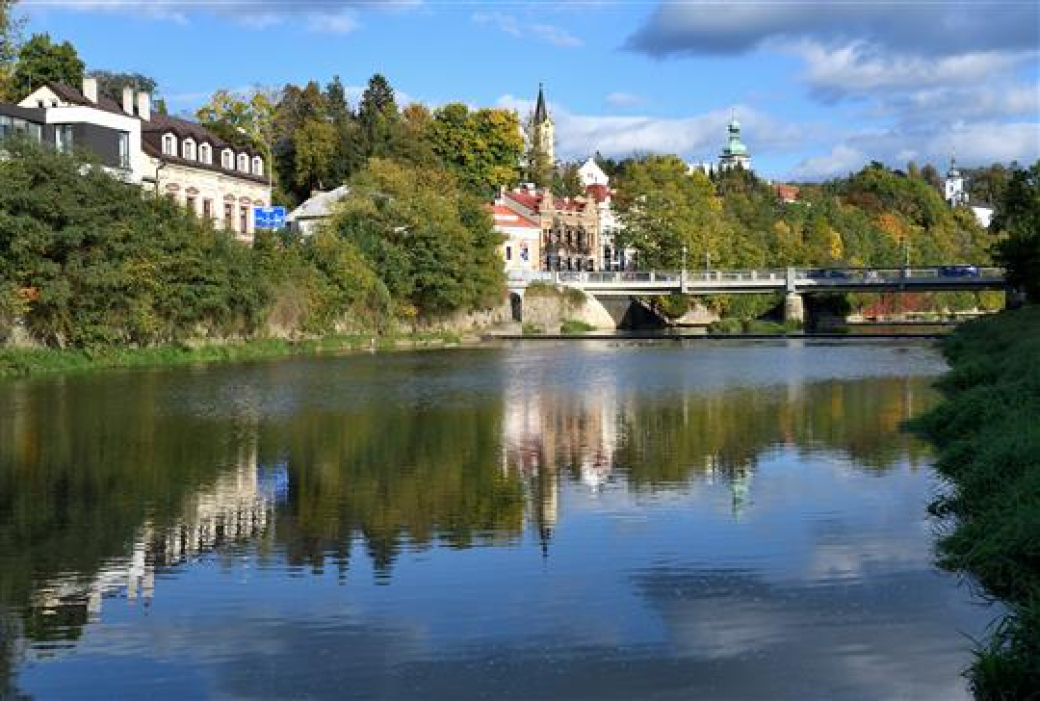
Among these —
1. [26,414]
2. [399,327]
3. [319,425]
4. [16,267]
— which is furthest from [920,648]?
[399,327]

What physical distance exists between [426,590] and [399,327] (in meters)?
71.5

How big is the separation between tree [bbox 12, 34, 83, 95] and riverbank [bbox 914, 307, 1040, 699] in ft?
224

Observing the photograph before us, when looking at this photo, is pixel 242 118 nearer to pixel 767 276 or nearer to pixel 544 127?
pixel 767 276

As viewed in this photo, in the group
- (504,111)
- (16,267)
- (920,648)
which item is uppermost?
(504,111)

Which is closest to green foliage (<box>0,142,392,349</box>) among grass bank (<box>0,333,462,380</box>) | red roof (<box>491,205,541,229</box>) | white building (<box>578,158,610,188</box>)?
grass bank (<box>0,333,462,380</box>)

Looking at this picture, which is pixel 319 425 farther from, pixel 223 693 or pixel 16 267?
pixel 16 267

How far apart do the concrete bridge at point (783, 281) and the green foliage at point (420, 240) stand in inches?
364

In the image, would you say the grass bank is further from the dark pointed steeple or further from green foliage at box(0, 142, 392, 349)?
the dark pointed steeple

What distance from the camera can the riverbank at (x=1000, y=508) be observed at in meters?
10.4

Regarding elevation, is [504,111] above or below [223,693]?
above

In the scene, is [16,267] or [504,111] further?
[504,111]

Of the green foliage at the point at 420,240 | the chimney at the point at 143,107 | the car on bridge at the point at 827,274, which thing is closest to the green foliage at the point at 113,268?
the green foliage at the point at 420,240

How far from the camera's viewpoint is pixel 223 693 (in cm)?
1115

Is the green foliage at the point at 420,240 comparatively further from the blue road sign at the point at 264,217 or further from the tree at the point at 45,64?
the tree at the point at 45,64
